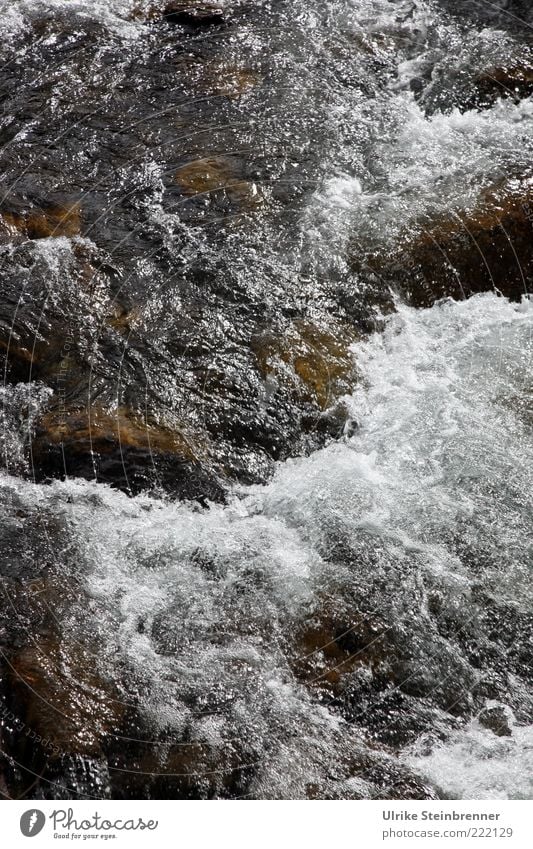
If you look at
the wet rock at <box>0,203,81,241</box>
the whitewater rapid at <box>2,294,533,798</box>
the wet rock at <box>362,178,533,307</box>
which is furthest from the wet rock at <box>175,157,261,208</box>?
the whitewater rapid at <box>2,294,533,798</box>

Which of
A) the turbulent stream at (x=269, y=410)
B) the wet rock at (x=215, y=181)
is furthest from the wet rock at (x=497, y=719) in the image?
the wet rock at (x=215, y=181)

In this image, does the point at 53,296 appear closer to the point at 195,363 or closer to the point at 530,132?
the point at 195,363

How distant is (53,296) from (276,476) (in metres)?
2.00

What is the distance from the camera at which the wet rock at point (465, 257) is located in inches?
205

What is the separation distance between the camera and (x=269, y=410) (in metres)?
4.61

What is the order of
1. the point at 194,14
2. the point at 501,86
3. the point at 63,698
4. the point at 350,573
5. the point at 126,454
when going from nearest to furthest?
the point at 63,698 < the point at 350,573 < the point at 126,454 < the point at 501,86 < the point at 194,14

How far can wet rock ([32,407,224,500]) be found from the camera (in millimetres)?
4367

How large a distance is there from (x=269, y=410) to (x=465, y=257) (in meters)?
1.89

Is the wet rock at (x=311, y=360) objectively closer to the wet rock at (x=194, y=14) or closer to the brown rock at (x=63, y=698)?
the brown rock at (x=63, y=698)

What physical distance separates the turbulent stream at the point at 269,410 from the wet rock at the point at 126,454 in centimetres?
2
